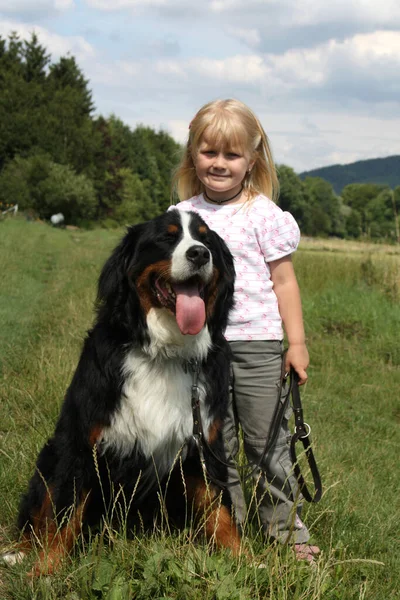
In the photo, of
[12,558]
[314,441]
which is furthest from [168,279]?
[314,441]

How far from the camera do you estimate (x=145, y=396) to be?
288cm

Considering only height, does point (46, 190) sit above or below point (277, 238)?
above

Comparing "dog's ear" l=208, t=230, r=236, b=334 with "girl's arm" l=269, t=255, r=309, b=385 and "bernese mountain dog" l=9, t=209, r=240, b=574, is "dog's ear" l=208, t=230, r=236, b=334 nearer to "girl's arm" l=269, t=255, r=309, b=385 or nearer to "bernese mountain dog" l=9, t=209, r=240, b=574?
"bernese mountain dog" l=9, t=209, r=240, b=574

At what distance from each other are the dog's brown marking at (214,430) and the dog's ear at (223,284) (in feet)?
1.45

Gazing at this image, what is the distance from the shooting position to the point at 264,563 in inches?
111

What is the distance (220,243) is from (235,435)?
3.55 ft

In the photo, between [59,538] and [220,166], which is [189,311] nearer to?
[220,166]

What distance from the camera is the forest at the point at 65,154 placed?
38.6 metres

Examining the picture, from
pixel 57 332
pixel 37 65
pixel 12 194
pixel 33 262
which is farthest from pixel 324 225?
pixel 57 332

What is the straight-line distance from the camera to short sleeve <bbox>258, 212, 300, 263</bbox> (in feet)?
10.9

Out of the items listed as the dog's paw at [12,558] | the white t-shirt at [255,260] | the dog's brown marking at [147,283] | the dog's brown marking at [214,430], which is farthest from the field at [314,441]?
the white t-shirt at [255,260]

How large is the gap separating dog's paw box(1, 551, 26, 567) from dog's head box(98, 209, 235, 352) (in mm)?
1117

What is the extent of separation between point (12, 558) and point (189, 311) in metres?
1.40

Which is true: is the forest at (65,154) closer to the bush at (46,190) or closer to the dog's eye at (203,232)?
the bush at (46,190)
